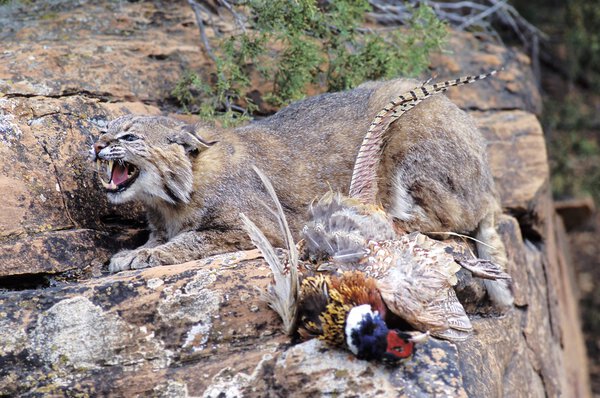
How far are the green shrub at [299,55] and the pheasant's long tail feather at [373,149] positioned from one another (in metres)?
1.46

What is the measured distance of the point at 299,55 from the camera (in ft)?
22.9

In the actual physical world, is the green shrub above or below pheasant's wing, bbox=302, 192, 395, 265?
above

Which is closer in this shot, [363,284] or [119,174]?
[363,284]

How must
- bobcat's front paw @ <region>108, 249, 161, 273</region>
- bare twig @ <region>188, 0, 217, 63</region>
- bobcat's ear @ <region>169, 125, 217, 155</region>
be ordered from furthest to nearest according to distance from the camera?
bare twig @ <region>188, 0, 217, 63</region> → bobcat's ear @ <region>169, 125, 217, 155</region> → bobcat's front paw @ <region>108, 249, 161, 273</region>

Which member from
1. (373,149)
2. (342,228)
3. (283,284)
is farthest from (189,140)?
(283,284)

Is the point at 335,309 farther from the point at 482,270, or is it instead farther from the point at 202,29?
the point at 202,29

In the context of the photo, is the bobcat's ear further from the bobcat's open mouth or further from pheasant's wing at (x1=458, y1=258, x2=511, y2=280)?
pheasant's wing at (x1=458, y1=258, x2=511, y2=280)

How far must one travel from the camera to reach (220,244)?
538 cm

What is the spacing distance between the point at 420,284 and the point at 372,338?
535 millimetres

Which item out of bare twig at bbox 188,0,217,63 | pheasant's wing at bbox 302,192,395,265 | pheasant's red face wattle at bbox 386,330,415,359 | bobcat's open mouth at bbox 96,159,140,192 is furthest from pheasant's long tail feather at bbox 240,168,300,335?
bare twig at bbox 188,0,217,63

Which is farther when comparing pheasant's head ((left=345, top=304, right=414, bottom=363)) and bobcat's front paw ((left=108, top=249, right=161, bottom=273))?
bobcat's front paw ((left=108, top=249, right=161, bottom=273))

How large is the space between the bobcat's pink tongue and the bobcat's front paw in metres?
0.51

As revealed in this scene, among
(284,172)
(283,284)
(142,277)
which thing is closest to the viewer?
(283,284)

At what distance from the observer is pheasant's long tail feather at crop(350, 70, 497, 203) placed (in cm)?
534
